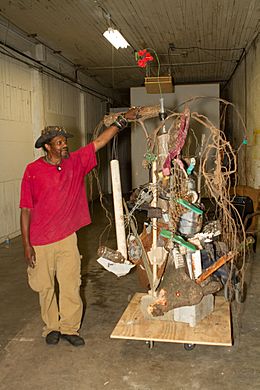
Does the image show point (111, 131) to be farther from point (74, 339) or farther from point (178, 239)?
point (74, 339)

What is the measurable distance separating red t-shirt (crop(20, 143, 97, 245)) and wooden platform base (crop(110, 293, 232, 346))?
70 cm

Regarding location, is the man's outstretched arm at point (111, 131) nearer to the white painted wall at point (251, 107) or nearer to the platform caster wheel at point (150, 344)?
the platform caster wheel at point (150, 344)

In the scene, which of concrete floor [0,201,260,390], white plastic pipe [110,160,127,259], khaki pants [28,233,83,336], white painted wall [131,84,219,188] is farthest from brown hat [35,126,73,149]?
white painted wall [131,84,219,188]

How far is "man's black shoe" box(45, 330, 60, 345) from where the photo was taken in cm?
282

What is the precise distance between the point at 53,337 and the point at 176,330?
A: 854mm

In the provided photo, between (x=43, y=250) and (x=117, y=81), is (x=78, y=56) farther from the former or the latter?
(x=43, y=250)

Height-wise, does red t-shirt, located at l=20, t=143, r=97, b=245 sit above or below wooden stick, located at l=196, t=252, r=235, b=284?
above

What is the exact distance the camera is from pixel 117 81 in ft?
37.7

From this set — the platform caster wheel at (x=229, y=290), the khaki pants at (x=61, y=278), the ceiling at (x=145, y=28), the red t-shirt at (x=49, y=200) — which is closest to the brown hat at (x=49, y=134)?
the red t-shirt at (x=49, y=200)

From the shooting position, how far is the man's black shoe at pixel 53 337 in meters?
2.82

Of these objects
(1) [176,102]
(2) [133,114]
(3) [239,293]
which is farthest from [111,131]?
(1) [176,102]

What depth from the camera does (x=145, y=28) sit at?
655 cm

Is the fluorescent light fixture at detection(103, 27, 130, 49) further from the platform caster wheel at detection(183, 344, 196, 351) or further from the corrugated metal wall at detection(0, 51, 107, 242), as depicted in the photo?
the platform caster wheel at detection(183, 344, 196, 351)

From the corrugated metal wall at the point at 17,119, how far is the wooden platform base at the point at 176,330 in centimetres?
393
